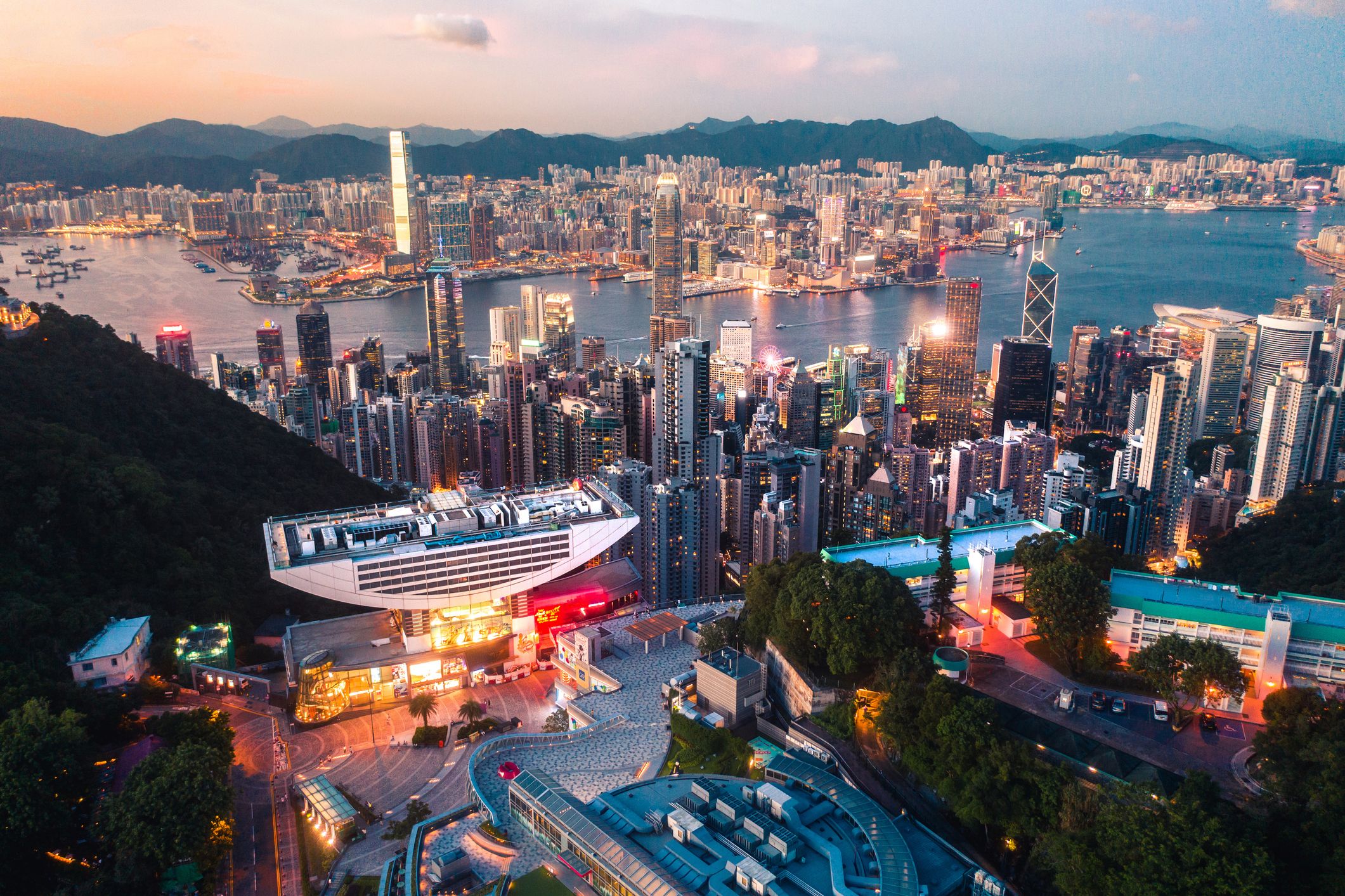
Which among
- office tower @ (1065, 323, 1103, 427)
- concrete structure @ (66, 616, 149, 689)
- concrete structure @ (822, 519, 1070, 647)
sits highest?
concrete structure @ (822, 519, 1070, 647)

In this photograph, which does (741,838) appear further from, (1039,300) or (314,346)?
(1039,300)

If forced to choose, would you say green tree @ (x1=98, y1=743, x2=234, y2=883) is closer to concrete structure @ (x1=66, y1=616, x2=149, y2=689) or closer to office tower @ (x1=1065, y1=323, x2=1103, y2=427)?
concrete structure @ (x1=66, y1=616, x2=149, y2=689)

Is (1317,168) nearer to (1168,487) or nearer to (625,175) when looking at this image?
(1168,487)

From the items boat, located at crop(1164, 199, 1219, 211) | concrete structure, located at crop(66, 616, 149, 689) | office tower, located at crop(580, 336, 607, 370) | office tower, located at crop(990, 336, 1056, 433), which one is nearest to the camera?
concrete structure, located at crop(66, 616, 149, 689)

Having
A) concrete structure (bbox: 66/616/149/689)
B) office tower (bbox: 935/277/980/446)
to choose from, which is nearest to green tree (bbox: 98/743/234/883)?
concrete structure (bbox: 66/616/149/689)

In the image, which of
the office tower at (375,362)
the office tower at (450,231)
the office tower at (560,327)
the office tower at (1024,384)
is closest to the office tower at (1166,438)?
the office tower at (1024,384)

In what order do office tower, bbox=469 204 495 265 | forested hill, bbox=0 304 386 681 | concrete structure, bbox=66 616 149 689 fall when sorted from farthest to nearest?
office tower, bbox=469 204 495 265
forested hill, bbox=0 304 386 681
concrete structure, bbox=66 616 149 689
